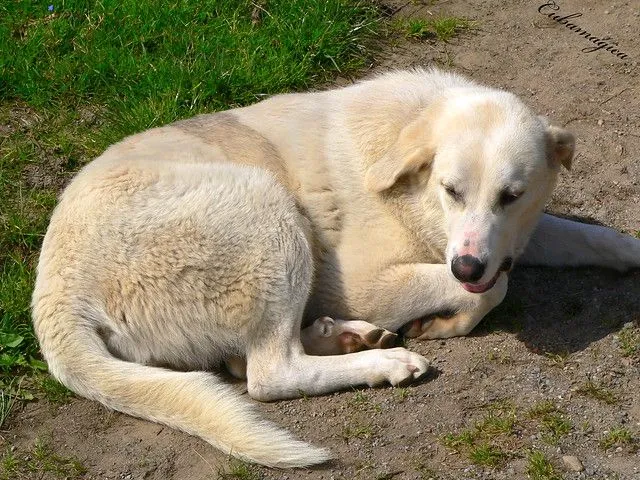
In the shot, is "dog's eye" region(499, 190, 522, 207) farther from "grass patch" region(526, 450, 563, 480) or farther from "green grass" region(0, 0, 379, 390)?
"green grass" region(0, 0, 379, 390)

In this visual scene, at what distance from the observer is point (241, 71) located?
708cm

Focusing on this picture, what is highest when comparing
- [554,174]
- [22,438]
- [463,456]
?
[554,174]

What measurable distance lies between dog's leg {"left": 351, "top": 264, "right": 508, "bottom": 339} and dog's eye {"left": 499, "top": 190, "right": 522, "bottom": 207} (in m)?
0.44

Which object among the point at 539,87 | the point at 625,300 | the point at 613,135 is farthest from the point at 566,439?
the point at 539,87

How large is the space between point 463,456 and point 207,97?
3.57 metres

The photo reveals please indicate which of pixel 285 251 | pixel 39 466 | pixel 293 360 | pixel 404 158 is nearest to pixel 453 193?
pixel 404 158

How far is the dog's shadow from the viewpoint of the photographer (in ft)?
16.6

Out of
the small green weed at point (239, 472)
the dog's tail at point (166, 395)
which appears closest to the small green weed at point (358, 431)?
the dog's tail at point (166, 395)

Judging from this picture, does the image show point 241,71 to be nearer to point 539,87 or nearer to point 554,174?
point 539,87

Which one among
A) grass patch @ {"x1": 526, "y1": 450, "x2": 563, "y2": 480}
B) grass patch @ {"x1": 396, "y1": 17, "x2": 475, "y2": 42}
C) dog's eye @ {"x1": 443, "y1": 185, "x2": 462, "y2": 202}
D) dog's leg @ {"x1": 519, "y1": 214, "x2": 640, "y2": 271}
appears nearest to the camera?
grass patch @ {"x1": 526, "y1": 450, "x2": 563, "y2": 480}

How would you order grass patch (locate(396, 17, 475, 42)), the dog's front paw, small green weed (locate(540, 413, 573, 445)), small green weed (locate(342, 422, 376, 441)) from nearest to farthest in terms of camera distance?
1. small green weed (locate(540, 413, 573, 445))
2. small green weed (locate(342, 422, 376, 441))
3. the dog's front paw
4. grass patch (locate(396, 17, 475, 42))

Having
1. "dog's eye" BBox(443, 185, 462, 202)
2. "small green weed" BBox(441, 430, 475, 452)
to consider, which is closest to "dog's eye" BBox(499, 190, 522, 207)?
"dog's eye" BBox(443, 185, 462, 202)

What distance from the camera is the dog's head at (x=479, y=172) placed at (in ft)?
15.5

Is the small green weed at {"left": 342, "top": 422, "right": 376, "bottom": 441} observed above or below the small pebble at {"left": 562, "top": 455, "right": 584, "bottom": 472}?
below
